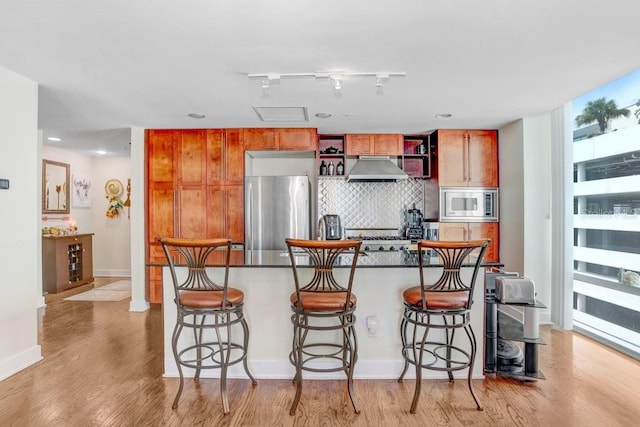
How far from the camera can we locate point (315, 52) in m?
2.42

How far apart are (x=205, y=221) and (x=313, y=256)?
9.76 ft

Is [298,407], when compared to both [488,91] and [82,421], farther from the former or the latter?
[488,91]

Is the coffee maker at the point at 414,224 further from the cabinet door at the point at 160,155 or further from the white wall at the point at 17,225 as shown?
the white wall at the point at 17,225

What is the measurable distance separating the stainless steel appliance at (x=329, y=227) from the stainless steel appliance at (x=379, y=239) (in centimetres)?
22

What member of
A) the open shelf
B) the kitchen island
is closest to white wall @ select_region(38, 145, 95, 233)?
the kitchen island

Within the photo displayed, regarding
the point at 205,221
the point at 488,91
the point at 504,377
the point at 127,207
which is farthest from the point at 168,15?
the point at 127,207

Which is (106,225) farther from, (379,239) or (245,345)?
(245,345)

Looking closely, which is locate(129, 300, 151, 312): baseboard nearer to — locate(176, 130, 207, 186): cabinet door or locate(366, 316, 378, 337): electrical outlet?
locate(176, 130, 207, 186): cabinet door

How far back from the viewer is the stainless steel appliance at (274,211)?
14.6ft

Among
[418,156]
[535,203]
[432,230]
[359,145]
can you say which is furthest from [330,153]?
[535,203]

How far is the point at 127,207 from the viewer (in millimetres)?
6934

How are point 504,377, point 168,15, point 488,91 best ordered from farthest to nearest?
1. point 488,91
2. point 504,377
3. point 168,15

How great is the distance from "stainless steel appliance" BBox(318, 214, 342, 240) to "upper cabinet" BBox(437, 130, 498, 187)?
1530 mm

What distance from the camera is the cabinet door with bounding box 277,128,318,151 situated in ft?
15.0
